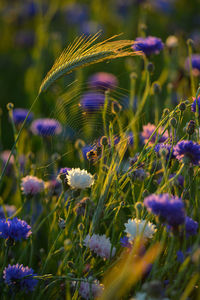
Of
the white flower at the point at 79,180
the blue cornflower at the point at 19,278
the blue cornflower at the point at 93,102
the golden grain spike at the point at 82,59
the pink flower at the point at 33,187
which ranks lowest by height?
the blue cornflower at the point at 19,278

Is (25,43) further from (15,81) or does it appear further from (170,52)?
(170,52)

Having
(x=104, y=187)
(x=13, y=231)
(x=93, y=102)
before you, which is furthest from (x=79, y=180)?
(x=93, y=102)

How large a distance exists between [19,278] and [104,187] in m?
0.25

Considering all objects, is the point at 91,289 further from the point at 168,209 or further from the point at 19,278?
the point at 168,209

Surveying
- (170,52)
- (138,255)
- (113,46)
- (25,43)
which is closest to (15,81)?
(25,43)

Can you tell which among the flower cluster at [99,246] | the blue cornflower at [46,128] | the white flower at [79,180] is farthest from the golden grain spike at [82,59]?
the blue cornflower at [46,128]

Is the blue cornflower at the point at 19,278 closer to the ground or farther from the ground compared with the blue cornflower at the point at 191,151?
closer to the ground

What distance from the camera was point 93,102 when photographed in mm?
1401

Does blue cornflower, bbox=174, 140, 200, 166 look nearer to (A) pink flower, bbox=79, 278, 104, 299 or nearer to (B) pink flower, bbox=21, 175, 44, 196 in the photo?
(A) pink flower, bbox=79, 278, 104, 299

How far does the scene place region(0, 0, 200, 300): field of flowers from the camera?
750mm

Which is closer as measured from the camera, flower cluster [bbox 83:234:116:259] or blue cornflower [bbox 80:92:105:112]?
flower cluster [bbox 83:234:116:259]

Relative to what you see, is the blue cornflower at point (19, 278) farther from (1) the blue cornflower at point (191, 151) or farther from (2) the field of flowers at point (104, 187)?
(1) the blue cornflower at point (191, 151)

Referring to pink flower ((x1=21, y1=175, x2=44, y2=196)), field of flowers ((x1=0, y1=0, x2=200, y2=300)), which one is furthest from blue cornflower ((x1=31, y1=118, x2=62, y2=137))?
pink flower ((x1=21, y1=175, x2=44, y2=196))

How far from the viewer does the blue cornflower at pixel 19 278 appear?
84cm
